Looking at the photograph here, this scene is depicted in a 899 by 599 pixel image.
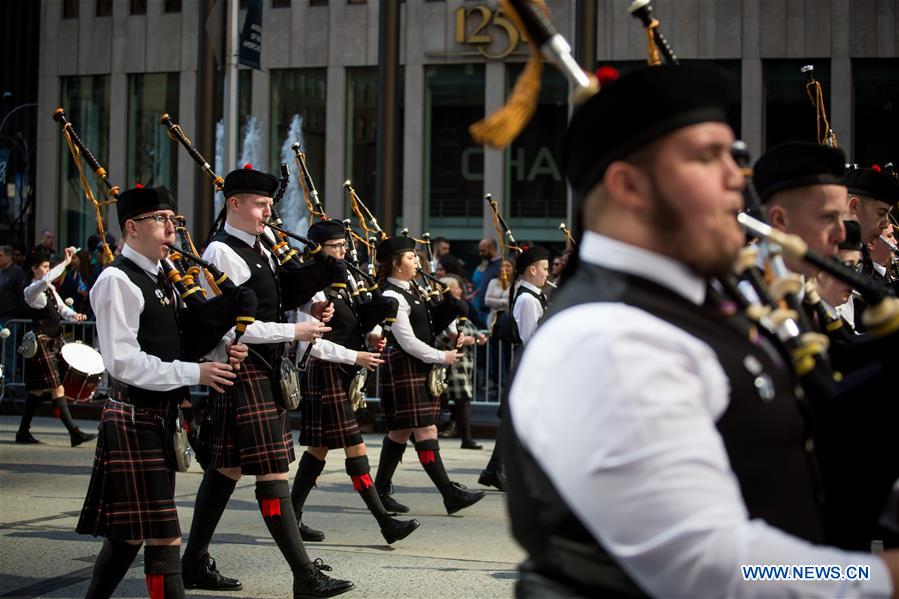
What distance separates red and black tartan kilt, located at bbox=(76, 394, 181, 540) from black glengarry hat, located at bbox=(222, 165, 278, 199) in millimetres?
1622

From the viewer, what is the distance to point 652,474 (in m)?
1.67

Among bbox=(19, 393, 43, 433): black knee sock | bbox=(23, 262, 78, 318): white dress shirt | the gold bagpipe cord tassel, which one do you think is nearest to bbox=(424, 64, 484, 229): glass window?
bbox=(23, 262, 78, 318): white dress shirt

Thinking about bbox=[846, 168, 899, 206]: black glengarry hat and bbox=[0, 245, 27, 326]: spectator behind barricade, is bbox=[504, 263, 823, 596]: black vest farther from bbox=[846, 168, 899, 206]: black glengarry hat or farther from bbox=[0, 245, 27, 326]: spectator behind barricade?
bbox=[0, 245, 27, 326]: spectator behind barricade

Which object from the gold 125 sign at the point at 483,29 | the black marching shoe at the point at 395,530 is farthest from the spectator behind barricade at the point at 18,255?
the gold 125 sign at the point at 483,29

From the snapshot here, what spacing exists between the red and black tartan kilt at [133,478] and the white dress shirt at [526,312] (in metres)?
4.56

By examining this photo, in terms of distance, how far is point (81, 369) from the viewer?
9805 millimetres

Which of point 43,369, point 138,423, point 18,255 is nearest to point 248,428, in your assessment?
point 138,423

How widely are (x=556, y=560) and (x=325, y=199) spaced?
2412 cm

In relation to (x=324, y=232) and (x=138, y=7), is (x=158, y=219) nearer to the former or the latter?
(x=324, y=232)

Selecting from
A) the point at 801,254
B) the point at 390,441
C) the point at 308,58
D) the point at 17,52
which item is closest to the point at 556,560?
the point at 801,254

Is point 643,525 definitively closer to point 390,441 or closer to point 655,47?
point 655,47

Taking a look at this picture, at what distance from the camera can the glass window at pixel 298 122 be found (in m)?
26.0

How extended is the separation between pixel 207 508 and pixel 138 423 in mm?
1225

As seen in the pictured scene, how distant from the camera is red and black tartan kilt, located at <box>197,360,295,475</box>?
18.9 ft
